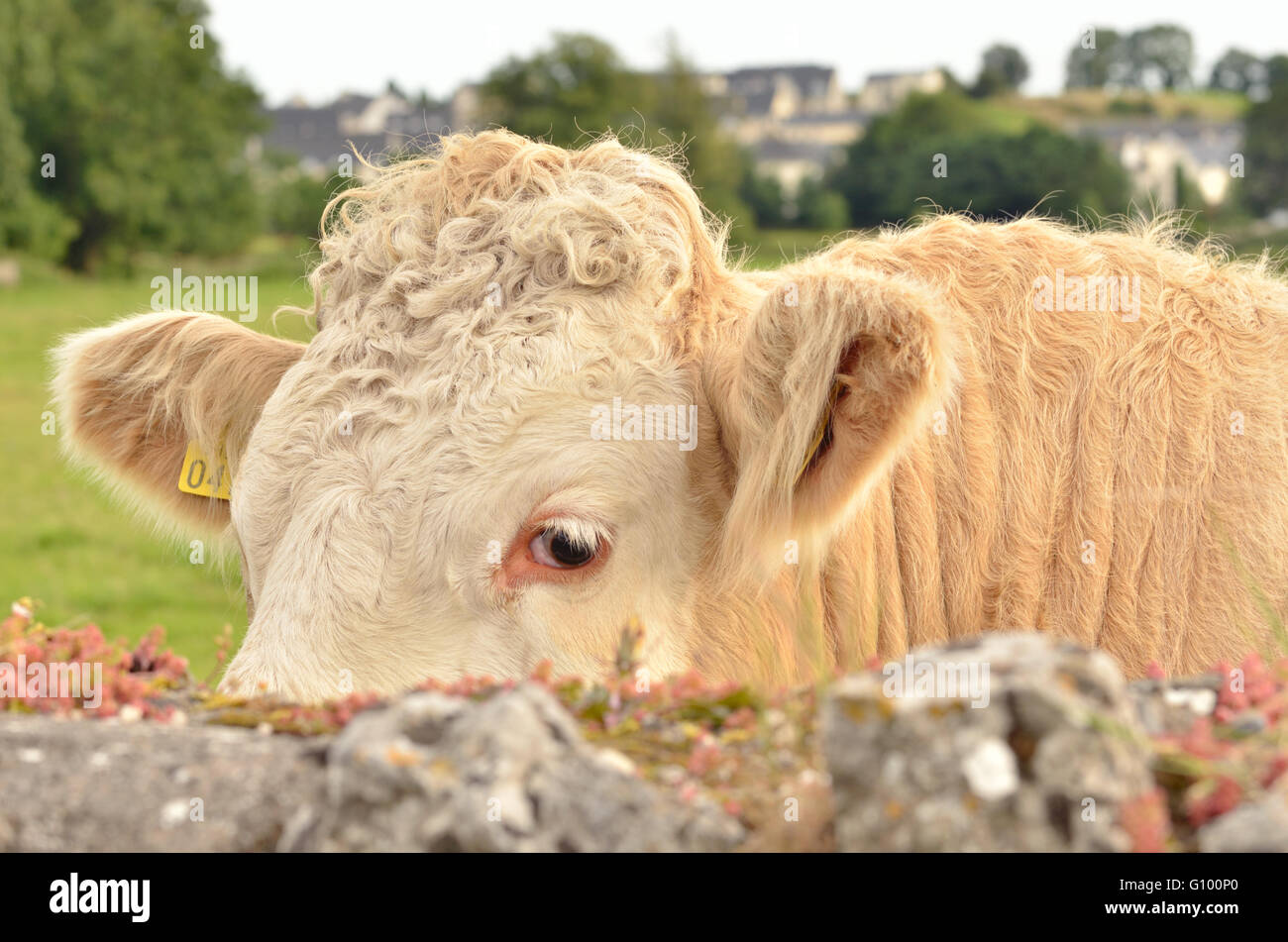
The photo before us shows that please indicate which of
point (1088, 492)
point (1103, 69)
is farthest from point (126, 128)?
point (1103, 69)

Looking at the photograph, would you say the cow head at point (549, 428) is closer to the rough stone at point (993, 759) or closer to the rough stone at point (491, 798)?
the rough stone at point (491, 798)

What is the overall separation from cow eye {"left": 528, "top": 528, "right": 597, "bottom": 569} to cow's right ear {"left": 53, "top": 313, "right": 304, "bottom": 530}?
157 centimetres

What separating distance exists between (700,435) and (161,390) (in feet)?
7.06

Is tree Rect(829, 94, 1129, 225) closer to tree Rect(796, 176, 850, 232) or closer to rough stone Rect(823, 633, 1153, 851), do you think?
tree Rect(796, 176, 850, 232)

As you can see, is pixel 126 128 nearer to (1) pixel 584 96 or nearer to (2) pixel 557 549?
(1) pixel 584 96

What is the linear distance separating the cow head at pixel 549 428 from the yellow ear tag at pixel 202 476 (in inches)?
37.1

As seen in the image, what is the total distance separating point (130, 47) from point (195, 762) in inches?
2549

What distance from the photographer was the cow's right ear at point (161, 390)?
4766mm

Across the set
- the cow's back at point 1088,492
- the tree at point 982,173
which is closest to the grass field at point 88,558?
the cow's back at point 1088,492

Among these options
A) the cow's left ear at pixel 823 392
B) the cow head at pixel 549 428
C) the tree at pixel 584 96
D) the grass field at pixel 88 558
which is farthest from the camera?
the tree at pixel 584 96

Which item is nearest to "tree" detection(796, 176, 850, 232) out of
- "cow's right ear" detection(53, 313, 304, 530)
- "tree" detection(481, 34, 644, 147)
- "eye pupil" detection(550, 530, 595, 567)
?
"tree" detection(481, 34, 644, 147)

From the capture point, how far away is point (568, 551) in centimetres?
370

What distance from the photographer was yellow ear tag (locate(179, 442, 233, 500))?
16.4ft
